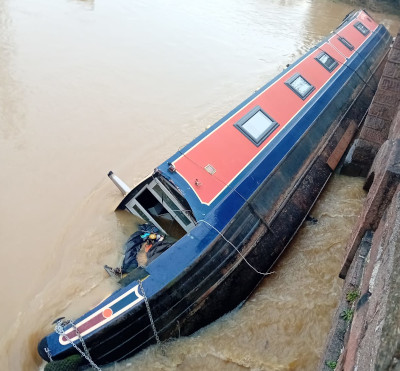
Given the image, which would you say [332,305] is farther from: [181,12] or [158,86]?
[181,12]

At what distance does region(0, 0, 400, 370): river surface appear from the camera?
17.1 feet

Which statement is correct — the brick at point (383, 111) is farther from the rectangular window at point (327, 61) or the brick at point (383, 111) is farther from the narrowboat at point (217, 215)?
the rectangular window at point (327, 61)

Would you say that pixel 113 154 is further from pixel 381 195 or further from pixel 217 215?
pixel 381 195

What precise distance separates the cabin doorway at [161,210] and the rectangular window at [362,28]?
970 centimetres

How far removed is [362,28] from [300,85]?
5.78 m

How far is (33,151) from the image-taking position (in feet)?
27.1

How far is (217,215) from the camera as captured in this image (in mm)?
5363

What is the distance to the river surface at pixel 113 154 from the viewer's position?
5219 mm

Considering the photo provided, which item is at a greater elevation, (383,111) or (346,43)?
(346,43)

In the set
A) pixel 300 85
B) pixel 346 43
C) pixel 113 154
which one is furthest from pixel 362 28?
pixel 113 154

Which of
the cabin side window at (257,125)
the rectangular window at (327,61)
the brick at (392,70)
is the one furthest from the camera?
the rectangular window at (327,61)

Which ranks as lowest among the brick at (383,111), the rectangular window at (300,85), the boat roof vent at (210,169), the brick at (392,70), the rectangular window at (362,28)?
the brick at (383,111)

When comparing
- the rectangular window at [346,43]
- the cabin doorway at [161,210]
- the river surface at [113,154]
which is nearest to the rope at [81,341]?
the river surface at [113,154]

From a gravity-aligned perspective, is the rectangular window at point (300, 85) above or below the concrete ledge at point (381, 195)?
above
